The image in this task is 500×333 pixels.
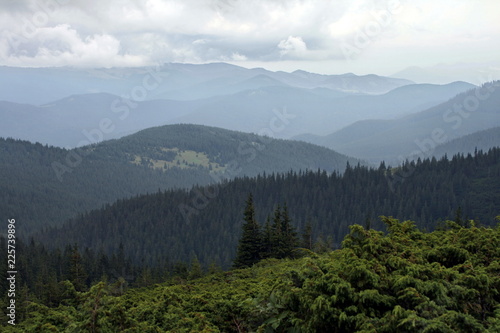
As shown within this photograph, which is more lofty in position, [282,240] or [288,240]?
[282,240]

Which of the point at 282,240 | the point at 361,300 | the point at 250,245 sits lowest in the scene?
the point at 250,245

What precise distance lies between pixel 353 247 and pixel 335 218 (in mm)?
177247

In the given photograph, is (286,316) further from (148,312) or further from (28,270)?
(28,270)

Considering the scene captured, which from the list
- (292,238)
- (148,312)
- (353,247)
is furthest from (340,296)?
(292,238)

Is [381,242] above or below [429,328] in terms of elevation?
above

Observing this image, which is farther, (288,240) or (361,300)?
(288,240)

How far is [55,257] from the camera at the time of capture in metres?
119

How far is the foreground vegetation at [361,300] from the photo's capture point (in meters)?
11.6

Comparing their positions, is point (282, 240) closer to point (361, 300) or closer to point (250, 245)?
point (250, 245)

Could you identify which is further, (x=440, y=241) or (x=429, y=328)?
(x=440, y=241)

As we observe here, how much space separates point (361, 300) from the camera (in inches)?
480
